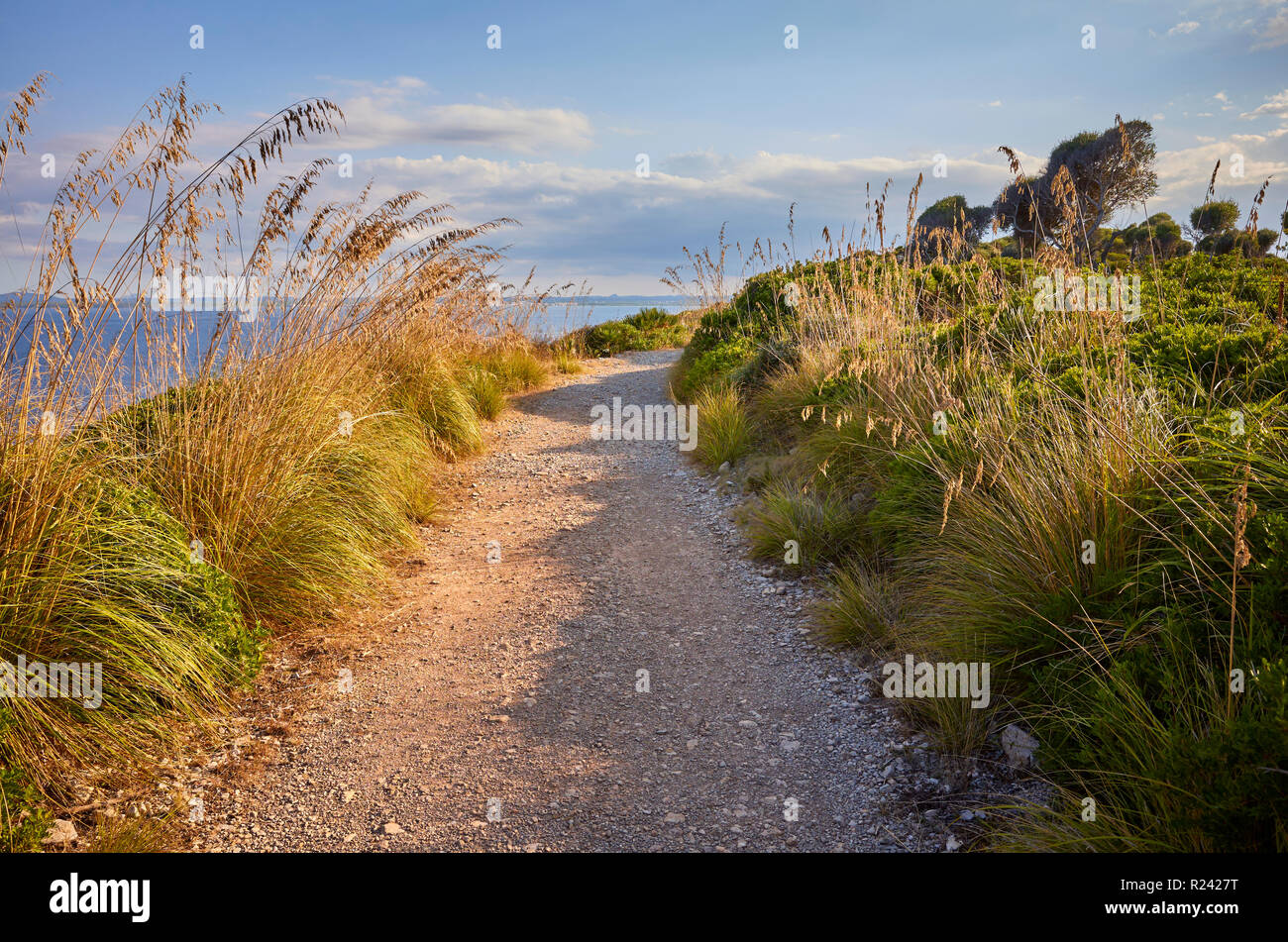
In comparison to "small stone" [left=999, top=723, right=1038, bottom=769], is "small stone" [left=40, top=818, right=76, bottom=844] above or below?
below

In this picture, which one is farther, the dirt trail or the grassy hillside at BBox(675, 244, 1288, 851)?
the dirt trail

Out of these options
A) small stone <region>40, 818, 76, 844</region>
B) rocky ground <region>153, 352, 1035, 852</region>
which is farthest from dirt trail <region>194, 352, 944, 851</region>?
small stone <region>40, 818, 76, 844</region>

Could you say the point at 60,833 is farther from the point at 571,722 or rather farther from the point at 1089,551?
the point at 1089,551

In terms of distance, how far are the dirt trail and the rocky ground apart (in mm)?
11

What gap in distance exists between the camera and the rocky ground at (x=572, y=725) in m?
2.99

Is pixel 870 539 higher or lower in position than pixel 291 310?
lower

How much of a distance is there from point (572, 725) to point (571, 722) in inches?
1.1

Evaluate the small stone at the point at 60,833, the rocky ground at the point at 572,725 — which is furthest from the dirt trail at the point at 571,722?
the small stone at the point at 60,833

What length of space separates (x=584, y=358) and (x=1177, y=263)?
36.0 ft

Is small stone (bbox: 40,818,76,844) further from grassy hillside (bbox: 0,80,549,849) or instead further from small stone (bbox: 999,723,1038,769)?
small stone (bbox: 999,723,1038,769)

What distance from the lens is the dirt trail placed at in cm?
300
